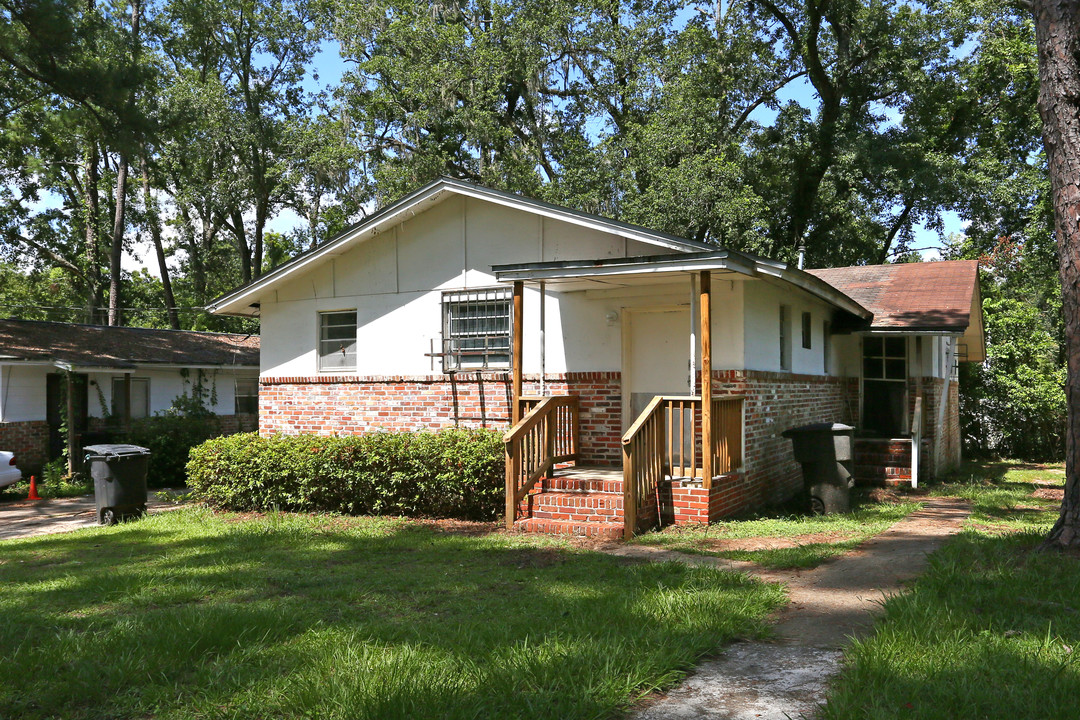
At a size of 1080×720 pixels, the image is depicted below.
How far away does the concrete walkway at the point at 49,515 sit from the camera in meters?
11.9

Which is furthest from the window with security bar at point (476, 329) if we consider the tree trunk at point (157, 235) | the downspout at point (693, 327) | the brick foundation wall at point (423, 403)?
the tree trunk at point (157, 235)

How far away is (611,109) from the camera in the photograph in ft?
94.2

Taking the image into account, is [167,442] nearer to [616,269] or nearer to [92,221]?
[616,269]

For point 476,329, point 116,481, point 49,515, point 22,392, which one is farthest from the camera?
point 22,392

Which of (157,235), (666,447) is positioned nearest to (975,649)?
(666,447)

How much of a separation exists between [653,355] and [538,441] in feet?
7.04

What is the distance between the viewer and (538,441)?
1039cm

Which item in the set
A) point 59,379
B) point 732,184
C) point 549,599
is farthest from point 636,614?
point 732,184

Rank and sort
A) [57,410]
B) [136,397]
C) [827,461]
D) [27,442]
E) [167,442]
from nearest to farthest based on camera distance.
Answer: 1. [827,461]
2. [27,442]
3. [167,442]
4. [57,410]
5. [136,397]

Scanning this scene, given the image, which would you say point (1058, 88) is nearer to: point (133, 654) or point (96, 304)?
point (133, 654)

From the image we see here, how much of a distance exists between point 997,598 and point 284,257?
33.3m

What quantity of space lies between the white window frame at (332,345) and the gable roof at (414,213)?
89 centimetres

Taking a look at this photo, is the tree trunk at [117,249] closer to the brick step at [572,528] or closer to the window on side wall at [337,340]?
the window on side wall at [337,340]

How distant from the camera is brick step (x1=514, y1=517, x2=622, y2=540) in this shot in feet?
30.5
